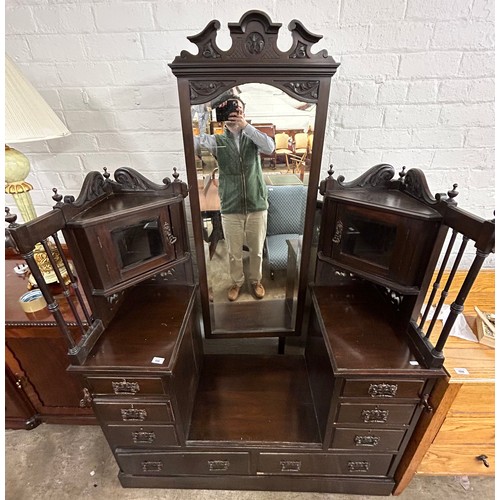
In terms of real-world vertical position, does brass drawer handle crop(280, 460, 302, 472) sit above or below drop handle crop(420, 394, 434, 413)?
below

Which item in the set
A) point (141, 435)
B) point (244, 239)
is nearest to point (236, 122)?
point (244, 239)

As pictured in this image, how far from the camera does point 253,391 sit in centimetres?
125

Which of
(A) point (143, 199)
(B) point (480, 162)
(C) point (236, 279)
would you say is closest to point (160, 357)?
(C) point (236, 279)

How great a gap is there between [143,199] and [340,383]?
0.91m

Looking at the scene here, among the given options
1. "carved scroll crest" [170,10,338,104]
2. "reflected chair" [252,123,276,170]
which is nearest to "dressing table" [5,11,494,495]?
"carved scroll crest" [170,10,338,104]

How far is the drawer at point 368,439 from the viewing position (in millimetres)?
996

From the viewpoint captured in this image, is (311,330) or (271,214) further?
(311,330)

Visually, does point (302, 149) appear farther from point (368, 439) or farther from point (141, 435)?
point (141, 435)

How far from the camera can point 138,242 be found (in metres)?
1.02

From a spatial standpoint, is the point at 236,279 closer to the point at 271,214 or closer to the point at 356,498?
the point at 271,214

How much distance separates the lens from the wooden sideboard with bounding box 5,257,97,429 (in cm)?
109

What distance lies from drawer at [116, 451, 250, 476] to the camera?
1.22 metres

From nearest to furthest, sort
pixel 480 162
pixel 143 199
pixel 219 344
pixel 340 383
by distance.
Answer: pixel 340 383
pixel 143 199
pixel 480 162
pixel 219 344

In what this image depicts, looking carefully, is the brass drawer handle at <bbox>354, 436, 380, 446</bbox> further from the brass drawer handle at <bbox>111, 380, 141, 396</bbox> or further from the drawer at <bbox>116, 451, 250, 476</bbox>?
the brass drawer handle at <bbox>111, 380, 141, 396</bbox>
